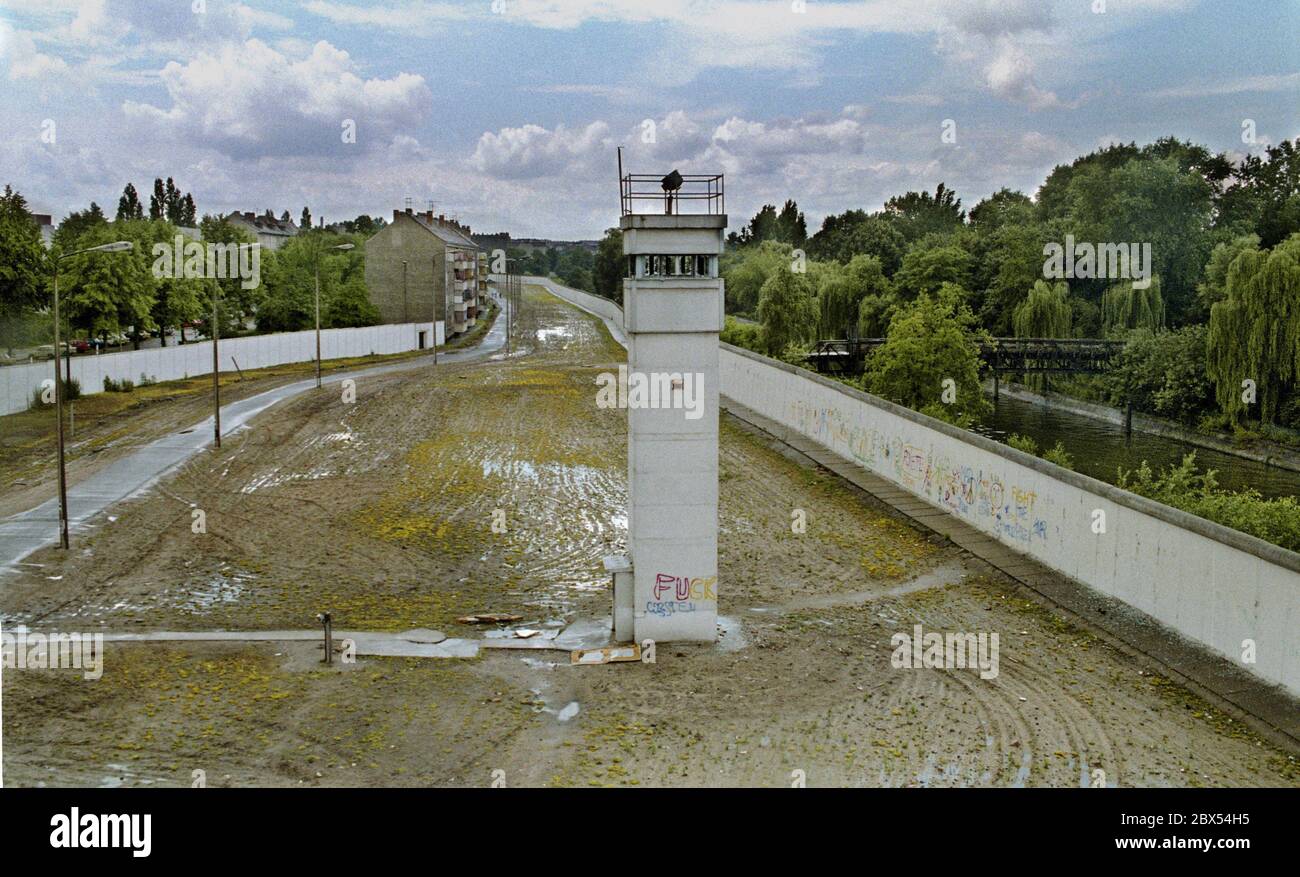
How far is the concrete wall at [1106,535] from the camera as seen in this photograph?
17625 millimetres

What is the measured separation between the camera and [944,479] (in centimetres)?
3067

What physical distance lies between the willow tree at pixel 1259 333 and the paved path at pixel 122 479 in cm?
4615

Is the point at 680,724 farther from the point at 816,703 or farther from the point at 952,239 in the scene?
the point at 952,239

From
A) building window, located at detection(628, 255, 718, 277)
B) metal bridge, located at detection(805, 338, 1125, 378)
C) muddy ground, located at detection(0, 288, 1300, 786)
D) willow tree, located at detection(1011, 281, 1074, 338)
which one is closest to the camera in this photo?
muddy ground, located at detection(0, 288, 1300, 786)

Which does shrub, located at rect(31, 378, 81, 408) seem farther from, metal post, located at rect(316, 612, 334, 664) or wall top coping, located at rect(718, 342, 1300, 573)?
wall top coping, located at rect(718, 342, 1300, 573)

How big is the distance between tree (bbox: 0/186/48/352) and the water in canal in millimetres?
55234

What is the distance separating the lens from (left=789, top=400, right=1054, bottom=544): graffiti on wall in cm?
2611

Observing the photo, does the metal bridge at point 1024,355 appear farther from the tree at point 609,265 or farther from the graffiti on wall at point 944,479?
the tree at point 609,265

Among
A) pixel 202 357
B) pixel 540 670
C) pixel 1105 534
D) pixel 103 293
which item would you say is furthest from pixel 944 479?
pixel 202 357

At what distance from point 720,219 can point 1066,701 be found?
32.9 ft

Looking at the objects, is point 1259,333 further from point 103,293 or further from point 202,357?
point 103,293

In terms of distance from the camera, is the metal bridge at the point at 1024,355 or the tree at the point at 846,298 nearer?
the metal bridge at the point at 1024,355

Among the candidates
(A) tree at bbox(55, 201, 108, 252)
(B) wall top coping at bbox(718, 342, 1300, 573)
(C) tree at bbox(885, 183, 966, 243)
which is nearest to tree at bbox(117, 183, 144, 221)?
(A) tree at bbox(55, 201, 108, 252)

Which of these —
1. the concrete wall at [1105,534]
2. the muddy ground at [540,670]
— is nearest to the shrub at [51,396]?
the muddy ground at [540,670]
